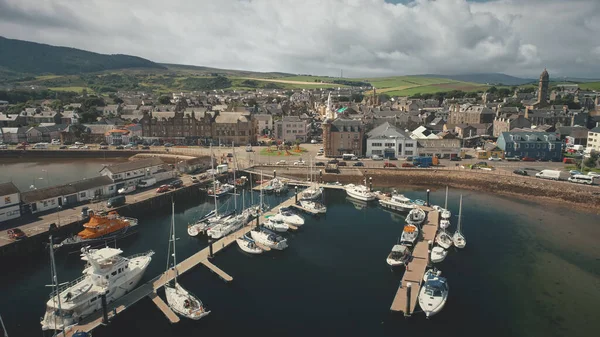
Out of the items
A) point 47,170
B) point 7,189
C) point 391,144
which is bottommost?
point 47,170

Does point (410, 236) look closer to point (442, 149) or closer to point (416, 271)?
point (416, 271)

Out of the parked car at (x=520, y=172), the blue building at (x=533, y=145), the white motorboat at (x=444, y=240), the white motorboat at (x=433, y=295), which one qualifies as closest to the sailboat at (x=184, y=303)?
the white motorboat at (x=433, y=295)

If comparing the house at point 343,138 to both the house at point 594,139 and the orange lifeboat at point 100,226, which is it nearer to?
the house at point 594,139

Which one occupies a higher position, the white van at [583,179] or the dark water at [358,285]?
the white van at [583,179]

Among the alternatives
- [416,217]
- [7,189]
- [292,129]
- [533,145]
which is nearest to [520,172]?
[533,145]

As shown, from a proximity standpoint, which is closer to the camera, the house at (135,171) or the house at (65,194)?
the house at (65,194)

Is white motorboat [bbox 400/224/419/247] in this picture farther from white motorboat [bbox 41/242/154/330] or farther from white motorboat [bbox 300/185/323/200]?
white motorboat [bbox 41/242/154/330]

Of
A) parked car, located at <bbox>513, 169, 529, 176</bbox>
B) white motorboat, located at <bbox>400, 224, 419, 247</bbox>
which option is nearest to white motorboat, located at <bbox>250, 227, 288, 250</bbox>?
white motorboat, located at <bbox>400, 224, 419, 247</bbox>
